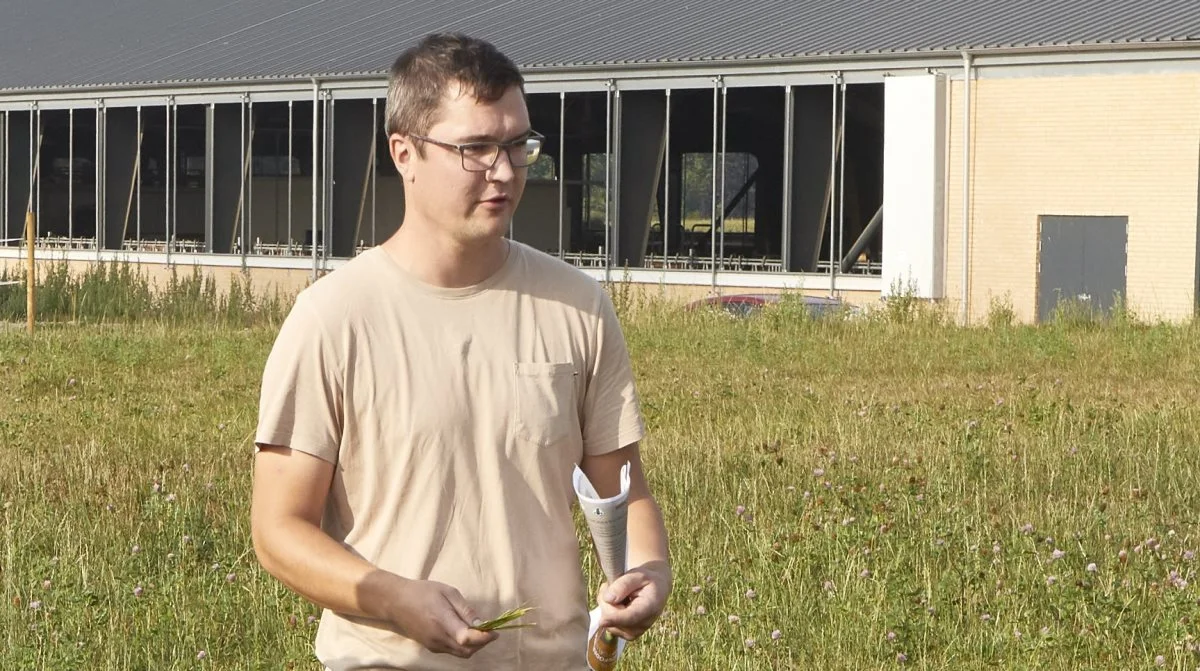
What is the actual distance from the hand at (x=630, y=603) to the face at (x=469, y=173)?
2.31ft

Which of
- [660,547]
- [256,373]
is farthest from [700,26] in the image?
[660,547]

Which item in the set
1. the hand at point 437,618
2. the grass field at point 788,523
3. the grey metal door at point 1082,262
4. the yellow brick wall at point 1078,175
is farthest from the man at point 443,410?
the grey metal door at point 1082,262

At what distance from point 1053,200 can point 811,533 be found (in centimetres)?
2050

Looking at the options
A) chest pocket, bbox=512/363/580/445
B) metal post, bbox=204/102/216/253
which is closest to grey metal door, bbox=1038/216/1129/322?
metal post, bbox=204/102/216/253

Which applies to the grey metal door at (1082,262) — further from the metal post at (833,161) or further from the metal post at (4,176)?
the metal post at (4,176)

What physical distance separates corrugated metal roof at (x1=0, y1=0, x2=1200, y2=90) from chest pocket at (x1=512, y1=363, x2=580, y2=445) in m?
24.4

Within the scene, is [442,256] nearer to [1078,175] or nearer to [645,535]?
[645,535]

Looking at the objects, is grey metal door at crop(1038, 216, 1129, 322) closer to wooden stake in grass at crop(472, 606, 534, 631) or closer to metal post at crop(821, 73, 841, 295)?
metal post at crop(821, 73, 841, 295)

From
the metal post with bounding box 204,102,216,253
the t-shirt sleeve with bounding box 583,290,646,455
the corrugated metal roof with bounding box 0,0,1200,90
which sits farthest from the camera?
the metal post with bounding box 204,102,216,253

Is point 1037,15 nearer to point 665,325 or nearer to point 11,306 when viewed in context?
point 665,325

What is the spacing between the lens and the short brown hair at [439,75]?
318cm

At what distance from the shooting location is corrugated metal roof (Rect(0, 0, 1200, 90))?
2828cm

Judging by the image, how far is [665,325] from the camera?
22125 millimetres

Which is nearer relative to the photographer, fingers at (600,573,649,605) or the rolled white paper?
the rolled white paper
